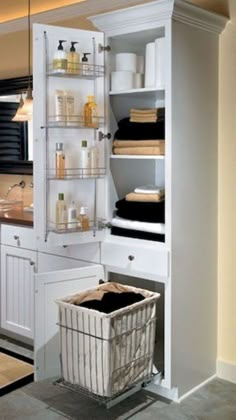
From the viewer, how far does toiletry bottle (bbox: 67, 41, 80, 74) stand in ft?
9.20

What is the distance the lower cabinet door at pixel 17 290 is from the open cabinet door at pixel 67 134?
0.72 metres

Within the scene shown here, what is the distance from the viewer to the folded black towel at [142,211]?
2893 millimetres

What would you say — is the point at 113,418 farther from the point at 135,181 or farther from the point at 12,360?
the point at 135,181

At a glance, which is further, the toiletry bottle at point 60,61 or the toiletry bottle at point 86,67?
the toiletry bottle at point 86,67

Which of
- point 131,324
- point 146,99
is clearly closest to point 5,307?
point 131,324

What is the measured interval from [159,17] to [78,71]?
1.66 feet

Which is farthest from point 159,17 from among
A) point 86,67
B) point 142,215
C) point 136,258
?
point 136,258

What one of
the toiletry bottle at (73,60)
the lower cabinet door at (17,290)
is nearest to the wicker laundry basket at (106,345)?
the lower cabinet door at (17,290)

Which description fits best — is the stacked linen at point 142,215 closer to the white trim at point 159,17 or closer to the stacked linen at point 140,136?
the stacked linen at point 140,136

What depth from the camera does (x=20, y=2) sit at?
4098 millimetres

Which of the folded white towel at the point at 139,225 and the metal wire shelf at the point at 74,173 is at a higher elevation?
the metal wire shelf at the point at 74,173

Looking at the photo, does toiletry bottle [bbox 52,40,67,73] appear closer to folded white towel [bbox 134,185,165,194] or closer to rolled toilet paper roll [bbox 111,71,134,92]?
rolled toilet paper roll [bbox 111,71,134,92]

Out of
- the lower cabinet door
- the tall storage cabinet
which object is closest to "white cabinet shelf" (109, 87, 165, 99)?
the tall storage cabinet

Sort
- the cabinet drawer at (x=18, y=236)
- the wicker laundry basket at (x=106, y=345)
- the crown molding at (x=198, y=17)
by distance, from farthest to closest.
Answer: the cabinet drawer at (x=18, y=236) → the crown molding at (x=198, y=17) → the wicker laundry basket at (x=106, y=345)
